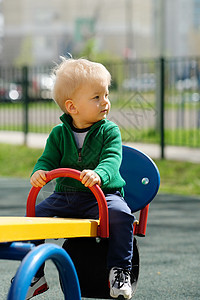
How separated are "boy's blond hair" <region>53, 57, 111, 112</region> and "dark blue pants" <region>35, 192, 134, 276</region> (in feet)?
1.51

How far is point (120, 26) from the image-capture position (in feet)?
262

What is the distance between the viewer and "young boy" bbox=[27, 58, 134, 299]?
2.69 metres

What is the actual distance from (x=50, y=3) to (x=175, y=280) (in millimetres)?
80660

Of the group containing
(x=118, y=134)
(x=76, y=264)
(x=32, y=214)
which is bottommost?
(x=76, y=264)

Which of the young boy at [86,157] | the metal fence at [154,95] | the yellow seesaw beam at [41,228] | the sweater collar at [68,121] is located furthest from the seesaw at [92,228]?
the metal fence at [154,95]

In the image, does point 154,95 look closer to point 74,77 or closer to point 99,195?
point 74,77

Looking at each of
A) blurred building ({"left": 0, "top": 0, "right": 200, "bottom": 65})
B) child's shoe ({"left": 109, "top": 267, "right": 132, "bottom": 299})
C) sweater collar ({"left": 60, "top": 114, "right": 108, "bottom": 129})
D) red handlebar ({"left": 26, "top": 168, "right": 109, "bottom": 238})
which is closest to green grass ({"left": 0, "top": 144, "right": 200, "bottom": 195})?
sweater collar ({"left": 60, "top": 114, "right": 108, "bottom": 129})

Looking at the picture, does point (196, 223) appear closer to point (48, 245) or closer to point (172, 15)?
point (48, 245)

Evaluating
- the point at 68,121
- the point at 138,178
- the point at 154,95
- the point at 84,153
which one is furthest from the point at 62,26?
the point at 84,153

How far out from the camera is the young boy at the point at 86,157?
269 cm

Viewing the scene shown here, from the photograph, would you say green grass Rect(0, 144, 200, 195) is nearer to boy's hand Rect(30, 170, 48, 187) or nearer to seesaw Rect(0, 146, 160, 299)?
seesaw Rect(0, 146, 160, 299)

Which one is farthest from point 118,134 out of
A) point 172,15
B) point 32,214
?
point 172,15

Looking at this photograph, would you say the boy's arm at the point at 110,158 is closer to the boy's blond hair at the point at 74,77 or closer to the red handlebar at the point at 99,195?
the red handlebar at the point at 99,195

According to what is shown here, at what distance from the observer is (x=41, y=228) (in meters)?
2.30
